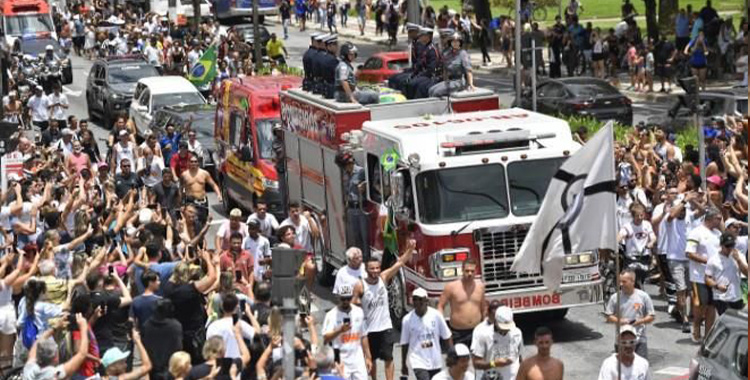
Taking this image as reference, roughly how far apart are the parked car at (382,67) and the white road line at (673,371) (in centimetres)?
2277

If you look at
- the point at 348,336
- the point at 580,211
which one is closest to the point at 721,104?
the point at 580,211

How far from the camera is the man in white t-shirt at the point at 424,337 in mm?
15484

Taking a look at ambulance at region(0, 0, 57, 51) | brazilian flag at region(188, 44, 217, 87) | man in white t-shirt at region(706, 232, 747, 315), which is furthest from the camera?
ambulance at region(0, 0, 57, 51)

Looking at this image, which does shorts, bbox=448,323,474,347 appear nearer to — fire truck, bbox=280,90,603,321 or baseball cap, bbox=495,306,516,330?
fire truck, bbox=280,90,603,321

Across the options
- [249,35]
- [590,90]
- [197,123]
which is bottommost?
[249,35]

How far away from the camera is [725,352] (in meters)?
12.9

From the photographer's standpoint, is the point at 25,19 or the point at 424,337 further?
the point at 25,19

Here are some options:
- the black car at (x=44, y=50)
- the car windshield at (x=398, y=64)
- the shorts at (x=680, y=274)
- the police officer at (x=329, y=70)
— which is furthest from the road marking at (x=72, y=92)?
the shorts at (x=680, y=274)

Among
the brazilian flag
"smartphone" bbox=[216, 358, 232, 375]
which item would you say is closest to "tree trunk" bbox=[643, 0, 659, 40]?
the brazilian flag

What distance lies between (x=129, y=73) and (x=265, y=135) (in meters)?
15.2

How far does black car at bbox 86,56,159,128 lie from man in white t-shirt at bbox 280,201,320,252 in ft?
59.6

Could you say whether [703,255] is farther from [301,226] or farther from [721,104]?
[721,104]

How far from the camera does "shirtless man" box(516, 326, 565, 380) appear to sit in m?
13.7

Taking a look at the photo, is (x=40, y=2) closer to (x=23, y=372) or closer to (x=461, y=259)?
(x=461, y=259)
